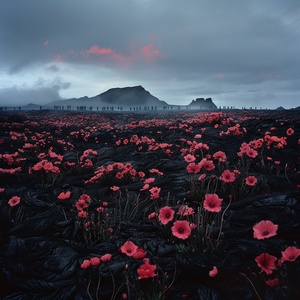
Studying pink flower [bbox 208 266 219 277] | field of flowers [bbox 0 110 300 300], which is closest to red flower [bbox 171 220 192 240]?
field of flowers [bbox 0 110 300 300]

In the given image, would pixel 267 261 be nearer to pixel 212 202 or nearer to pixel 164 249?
pixel 212 202

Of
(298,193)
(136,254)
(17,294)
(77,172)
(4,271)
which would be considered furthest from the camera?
(77,172)

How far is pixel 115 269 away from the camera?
2539mm

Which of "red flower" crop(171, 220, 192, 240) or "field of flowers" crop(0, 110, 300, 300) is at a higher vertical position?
"red flower" crop(171, 220, 192, 240)

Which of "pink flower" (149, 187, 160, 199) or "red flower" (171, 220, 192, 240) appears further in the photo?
"pink flower" (149, 187, 160, 199)

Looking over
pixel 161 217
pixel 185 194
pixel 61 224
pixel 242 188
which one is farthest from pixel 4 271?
pixel 242 188

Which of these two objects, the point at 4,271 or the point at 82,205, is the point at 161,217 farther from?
the point at 4,271

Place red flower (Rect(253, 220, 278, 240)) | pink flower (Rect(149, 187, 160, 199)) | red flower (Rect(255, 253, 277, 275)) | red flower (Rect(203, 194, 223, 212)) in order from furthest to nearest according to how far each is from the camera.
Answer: pink flower (Rect(149, 187, 160, 199)), red flower (Rect(203, 194, 223, 212)), red flower (Rect(253, 220, 278, 240)), red flower (Rect(255, 253, 277, 275))

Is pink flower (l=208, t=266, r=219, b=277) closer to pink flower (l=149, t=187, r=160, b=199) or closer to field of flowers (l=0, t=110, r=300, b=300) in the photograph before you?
field of flowers (l=0, t=110, r=300, b=300)

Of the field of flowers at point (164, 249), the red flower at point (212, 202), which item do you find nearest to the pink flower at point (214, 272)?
the field of flowers at point (164, 249)

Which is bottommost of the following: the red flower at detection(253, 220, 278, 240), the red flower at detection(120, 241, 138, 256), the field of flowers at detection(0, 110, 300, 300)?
the field of flowers at detection(0, 110, 300, 300)

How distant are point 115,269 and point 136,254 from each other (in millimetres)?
584

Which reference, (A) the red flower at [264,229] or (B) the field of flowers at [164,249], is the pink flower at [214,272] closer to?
(B) the field of flowers at [164,249]

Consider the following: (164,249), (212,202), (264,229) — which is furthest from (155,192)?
(264,229)
